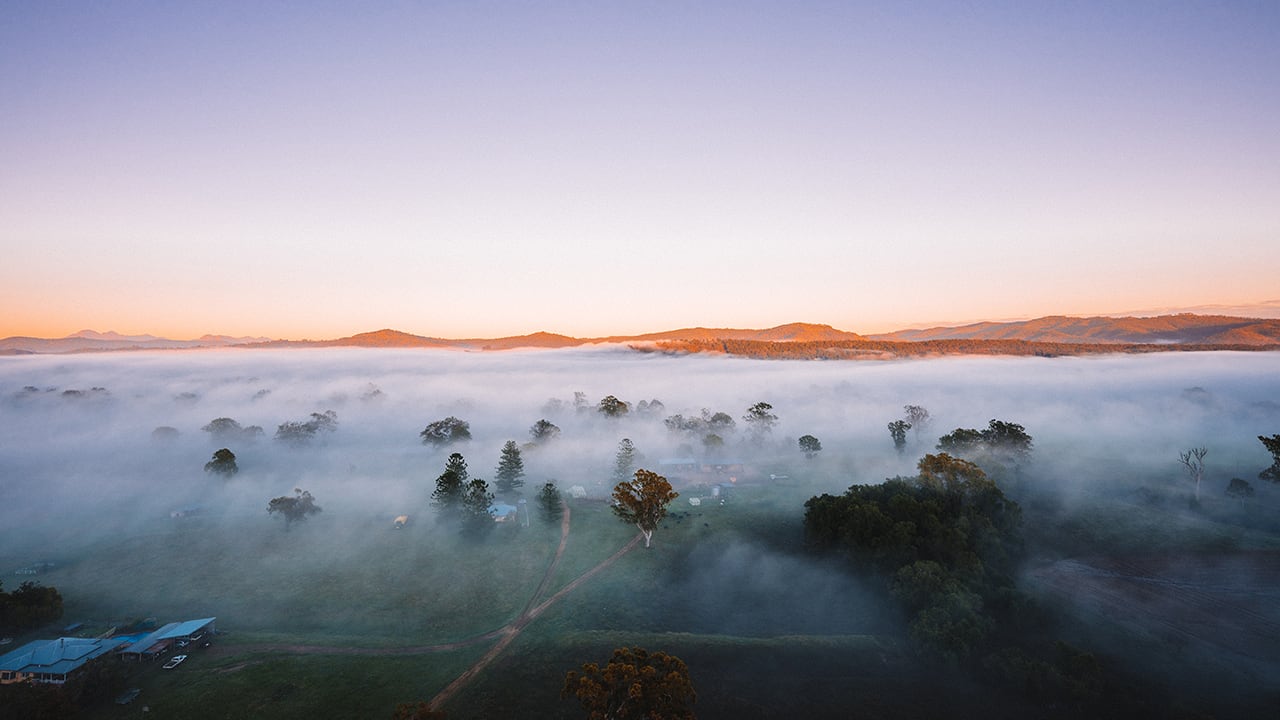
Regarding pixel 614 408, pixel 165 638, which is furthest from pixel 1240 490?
pixel 165 638

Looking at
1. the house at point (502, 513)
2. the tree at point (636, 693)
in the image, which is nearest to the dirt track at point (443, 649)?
the tree at point (636, 693)

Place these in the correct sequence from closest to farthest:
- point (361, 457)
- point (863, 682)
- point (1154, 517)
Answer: point (863, 682) < point (1154, 517) < point (361, 457)

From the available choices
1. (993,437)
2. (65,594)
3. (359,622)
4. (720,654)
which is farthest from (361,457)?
(993,437)

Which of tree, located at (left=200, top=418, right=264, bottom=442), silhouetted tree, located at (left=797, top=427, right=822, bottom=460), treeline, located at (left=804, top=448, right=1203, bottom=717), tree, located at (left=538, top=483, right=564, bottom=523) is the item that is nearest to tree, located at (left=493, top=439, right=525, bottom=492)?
tree, located at (left=538, top=483, right=564, bottom=523)

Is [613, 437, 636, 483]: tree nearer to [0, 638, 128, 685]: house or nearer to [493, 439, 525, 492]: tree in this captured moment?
[493, 439, 525, 492]: tree

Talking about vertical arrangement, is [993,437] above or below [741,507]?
above

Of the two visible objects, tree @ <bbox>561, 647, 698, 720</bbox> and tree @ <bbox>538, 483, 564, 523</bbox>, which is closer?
tree @ <bbox>561, 647, 698, 720</bbox>

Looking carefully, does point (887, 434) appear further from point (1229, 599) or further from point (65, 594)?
point (65, 594)
